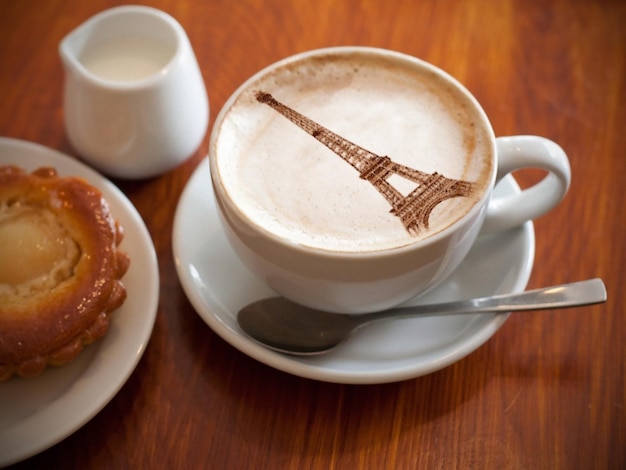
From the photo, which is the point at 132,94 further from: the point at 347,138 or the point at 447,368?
the point at 447,368

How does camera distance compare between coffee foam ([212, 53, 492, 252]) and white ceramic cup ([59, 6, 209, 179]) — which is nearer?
coffee foam ([212, 53, 492, 252])

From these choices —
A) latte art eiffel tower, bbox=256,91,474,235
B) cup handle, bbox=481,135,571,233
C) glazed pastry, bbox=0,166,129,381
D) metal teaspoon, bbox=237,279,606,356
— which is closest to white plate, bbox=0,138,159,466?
glazed pastry, bbox=0,166,129,381

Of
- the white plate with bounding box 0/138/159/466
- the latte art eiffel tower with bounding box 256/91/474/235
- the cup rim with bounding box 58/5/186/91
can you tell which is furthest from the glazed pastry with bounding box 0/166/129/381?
the latte art eiffel tower with bounding box 256/91/474/235

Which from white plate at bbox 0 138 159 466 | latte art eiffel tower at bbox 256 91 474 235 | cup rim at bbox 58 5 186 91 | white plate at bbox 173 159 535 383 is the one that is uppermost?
latte art eiffel tower at bbox 256 91 474 235

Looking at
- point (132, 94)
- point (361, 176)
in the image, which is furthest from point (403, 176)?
point (132, 94)

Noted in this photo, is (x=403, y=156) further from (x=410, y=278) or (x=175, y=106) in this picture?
(x=175, y=106)

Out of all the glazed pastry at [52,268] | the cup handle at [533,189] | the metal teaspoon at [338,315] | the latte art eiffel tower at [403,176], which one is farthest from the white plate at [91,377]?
the cup handle at [533,189]

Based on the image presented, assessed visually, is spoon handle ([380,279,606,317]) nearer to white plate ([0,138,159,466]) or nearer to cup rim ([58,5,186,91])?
white plate ([0,138,159,466])

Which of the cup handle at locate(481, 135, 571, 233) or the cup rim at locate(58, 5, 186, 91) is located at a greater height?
the cup handle at locate(481, 135, 571, 233)
